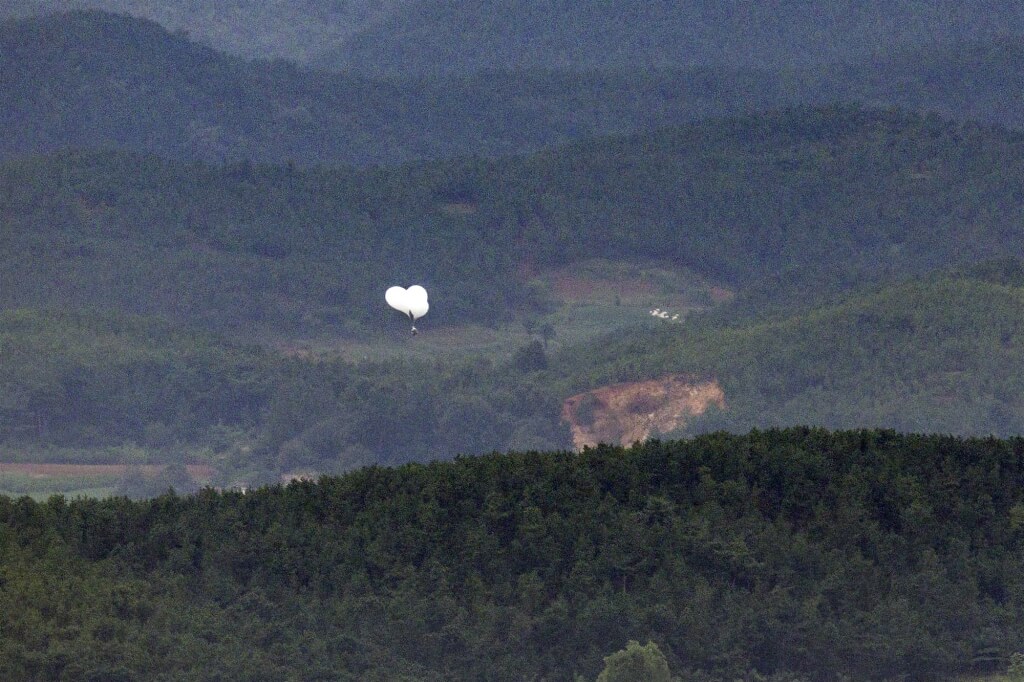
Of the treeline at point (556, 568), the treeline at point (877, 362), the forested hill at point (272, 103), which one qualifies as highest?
the forested hill at point (272, 103)

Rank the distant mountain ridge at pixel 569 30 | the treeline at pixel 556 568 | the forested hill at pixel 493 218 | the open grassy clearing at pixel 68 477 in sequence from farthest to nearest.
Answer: the distant mountain ridge at pixel 569 30 → the forested hill at pixel 493 218 → the open grassy clearing at pixel 68 477 → the treeline at pixel 556 568

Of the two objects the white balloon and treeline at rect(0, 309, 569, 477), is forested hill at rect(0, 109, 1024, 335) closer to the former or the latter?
treeline at rect(0, 309, 569, 477)

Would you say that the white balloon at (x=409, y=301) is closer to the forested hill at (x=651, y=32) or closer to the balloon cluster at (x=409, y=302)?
the balloon cluster at (x=409, y=302)

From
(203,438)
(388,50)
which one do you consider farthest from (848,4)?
(203,438)

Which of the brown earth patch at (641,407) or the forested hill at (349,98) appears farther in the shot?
the forested hill at (349,98)

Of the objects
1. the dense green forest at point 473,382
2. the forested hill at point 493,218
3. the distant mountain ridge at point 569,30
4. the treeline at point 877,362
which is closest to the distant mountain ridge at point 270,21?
the distant mountain ridge at point 569,30

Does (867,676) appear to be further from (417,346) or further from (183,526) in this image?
(417,346)
